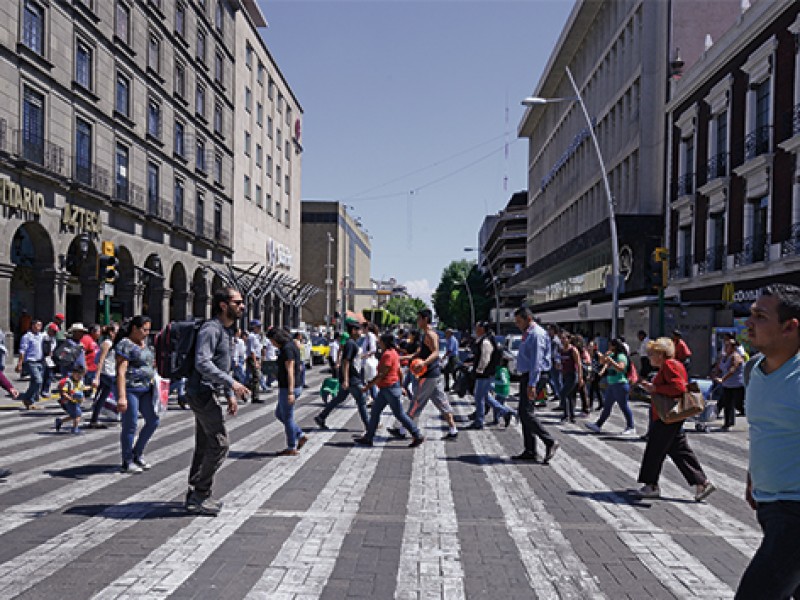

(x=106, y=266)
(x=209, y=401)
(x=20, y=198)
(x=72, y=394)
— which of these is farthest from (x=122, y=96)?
(x=209, y=401)

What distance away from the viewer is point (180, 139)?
116ft

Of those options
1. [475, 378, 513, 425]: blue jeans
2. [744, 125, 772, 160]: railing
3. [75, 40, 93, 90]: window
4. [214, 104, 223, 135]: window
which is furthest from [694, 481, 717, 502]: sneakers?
Result: [214, 104, 223, 135]: window

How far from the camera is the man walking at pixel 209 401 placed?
19.2ft

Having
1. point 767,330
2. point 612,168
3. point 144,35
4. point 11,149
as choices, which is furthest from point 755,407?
point 612,168

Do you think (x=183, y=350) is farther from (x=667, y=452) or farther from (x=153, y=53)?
(x=153, y=53)

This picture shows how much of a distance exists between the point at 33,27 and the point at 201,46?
16.7 meters

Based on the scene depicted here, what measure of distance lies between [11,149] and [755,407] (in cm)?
2238

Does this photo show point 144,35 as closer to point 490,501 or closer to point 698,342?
point 698,342

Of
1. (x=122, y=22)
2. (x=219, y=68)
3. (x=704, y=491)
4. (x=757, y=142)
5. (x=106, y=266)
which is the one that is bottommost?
(x=704, y=491)

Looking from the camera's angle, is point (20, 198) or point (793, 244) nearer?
point (20, 198)

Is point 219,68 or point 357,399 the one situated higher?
point 219,68

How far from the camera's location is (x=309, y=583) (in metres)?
4.47

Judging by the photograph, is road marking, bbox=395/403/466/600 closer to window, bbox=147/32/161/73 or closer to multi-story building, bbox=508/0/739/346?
multi-story building, bbox=508/0/739/346

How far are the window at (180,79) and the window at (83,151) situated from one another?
9193 mm
